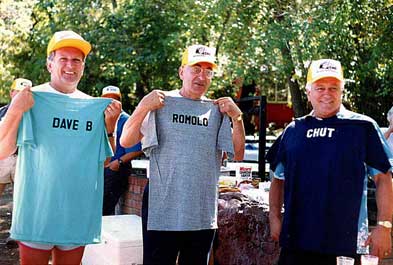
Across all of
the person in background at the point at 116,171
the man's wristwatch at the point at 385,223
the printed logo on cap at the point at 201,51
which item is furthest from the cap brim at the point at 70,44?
the person in background at the point at 116,171

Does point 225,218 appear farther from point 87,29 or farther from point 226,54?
point 87,29

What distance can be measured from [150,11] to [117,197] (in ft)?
22.0

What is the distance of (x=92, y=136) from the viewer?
3311 millimetres

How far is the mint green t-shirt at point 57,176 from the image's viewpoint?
124 inches

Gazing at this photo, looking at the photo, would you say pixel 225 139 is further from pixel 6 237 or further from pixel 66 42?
pixel 6 237

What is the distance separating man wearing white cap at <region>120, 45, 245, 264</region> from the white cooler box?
122 cm

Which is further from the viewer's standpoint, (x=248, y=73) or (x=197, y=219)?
(x=248, y=73)

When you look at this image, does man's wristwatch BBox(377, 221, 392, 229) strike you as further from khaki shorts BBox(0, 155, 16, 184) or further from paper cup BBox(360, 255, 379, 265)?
khaki shorts BBox(0, 155, 16, 184)

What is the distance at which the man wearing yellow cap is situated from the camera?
314 cm

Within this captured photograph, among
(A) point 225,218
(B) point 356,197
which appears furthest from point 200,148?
(A) point 225,218

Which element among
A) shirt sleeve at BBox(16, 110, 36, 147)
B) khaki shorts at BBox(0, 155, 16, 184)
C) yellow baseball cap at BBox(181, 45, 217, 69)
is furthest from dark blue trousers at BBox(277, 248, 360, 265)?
khaki shorts at BBox(0, 155, 16, 184)

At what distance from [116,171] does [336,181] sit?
3.33 meters

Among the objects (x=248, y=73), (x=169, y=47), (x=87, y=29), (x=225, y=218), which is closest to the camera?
(x=225, y=218)

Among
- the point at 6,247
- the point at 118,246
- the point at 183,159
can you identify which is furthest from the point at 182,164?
the point at 6,247
